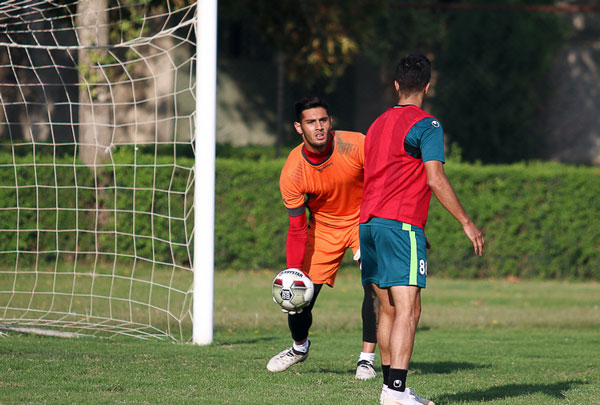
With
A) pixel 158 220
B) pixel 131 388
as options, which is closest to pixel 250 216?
pixel 158 220

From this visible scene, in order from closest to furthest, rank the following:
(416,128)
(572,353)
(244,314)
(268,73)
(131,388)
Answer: (416,128), (131,388), (572,353), (244,314), (268,73)

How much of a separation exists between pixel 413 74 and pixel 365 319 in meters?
2.32

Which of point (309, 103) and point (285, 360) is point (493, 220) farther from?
point (309, 103)

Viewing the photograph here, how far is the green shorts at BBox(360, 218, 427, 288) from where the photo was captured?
4.86m

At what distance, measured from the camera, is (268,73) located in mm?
25172

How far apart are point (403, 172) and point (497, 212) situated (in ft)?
33.0

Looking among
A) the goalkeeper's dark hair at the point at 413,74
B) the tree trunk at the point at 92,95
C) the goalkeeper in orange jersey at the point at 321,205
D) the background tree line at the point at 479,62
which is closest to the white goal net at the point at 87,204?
the tree trunk at the point at 92,95

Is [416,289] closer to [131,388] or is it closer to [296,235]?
[296,235]

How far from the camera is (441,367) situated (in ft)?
23.2

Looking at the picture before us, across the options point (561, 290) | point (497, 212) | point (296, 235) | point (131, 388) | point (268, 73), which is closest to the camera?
point (131, 388)

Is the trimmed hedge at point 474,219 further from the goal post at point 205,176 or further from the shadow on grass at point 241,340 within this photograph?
the goal post at point 205,176

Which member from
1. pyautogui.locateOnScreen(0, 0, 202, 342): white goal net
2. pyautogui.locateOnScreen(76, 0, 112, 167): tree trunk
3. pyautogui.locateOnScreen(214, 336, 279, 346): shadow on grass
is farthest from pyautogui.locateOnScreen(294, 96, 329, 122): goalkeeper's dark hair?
pyautogui.locateOnScreen(76, 0, 112, 167): tree trunk

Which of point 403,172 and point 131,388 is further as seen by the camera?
point 131,388

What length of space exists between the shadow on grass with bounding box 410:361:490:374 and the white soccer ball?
1.33 m
